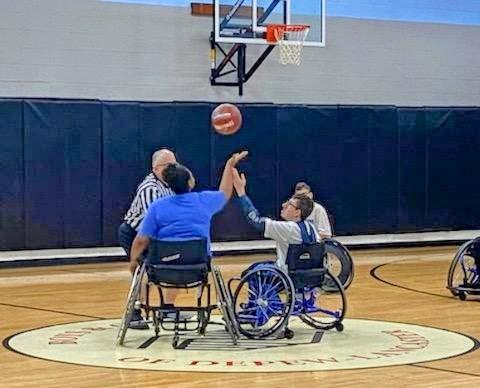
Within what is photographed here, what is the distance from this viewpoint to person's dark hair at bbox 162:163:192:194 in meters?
7.43

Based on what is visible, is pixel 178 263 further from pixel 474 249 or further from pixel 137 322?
pixel 474 249

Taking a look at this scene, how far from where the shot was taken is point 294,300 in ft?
24.6

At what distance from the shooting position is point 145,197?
8.09m

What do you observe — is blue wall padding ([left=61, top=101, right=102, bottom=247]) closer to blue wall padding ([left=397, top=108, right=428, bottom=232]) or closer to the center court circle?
blue wall padding ([left=397, top=108, right=428, bottom=232])

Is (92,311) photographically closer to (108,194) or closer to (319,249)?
(319,249)

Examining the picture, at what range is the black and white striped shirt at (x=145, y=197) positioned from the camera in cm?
808

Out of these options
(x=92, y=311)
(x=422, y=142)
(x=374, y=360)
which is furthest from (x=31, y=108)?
(x=374, y=360)

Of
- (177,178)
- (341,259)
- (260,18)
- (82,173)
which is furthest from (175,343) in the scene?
(260,18)

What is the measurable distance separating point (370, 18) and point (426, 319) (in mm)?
8766

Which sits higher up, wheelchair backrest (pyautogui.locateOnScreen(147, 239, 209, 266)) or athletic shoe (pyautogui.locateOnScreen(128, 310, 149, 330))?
wheelchair backrest (pyautogui.locateOnScreen(147, 239, 209, 266))

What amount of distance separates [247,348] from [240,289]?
1.76 ft

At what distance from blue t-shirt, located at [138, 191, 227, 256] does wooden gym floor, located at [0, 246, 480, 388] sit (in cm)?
115

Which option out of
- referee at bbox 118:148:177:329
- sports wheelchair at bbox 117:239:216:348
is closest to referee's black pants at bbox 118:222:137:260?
referee at bbox 118:148:177:329

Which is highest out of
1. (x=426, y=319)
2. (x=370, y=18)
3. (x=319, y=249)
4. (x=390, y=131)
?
(x=370, y=18)
